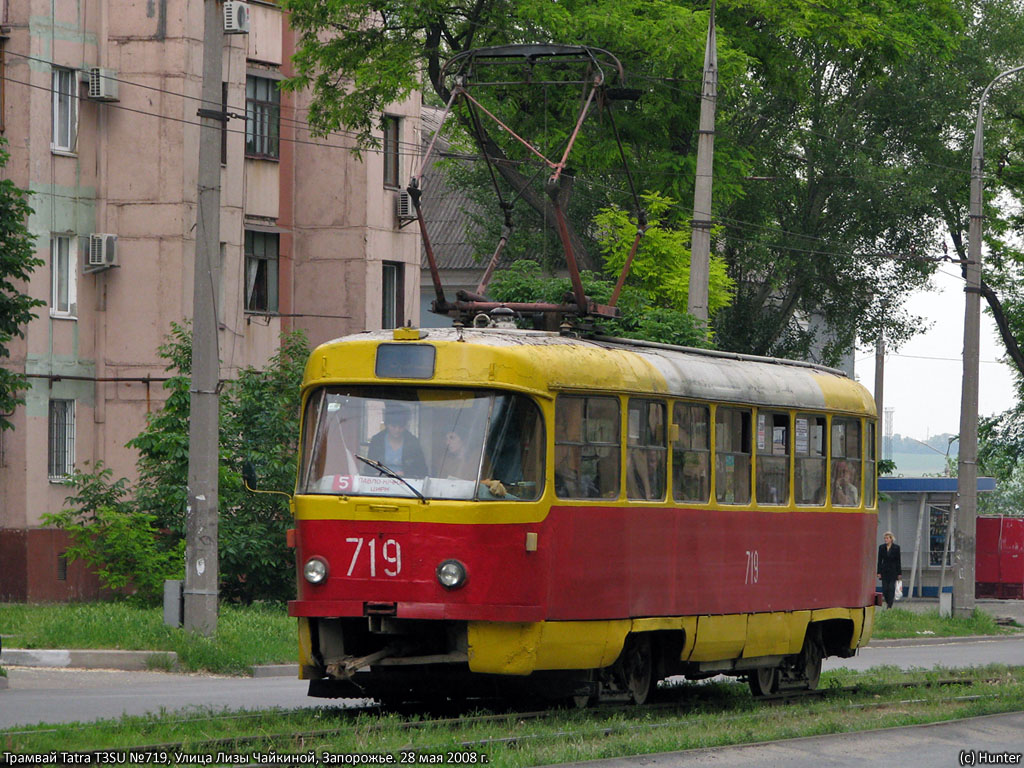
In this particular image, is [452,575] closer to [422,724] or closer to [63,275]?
[422,724]

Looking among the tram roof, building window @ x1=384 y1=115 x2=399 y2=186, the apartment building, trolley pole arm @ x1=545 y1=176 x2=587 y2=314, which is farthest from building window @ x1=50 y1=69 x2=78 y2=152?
trolley pole arm @ x1=545 y1=176 x2=587 y2=314

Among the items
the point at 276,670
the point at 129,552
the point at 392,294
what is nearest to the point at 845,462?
the point at 276,670

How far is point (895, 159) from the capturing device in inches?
1662

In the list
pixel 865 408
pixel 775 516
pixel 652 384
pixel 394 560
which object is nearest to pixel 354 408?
pixel 394 560

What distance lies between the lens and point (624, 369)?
14.6 meters

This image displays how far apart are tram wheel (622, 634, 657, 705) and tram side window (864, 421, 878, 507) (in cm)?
415

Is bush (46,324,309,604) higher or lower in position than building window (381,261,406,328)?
lower

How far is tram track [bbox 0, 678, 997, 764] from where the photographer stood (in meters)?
11.0

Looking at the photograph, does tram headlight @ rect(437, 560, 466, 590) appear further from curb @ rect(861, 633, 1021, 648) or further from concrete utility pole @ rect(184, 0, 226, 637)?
curb @ rect(861, 633, 1021, 648)

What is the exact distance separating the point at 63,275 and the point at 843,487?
18.3m

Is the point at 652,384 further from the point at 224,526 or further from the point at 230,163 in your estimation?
the point at 230,163

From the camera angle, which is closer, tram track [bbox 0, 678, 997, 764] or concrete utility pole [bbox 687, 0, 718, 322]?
tram track [bbox 0, 678, 997, 764]

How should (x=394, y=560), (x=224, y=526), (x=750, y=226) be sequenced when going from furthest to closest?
(x=750, y=226), (x=224, y=526), (x=394, y=560)

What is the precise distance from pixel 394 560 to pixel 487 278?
408 cm
